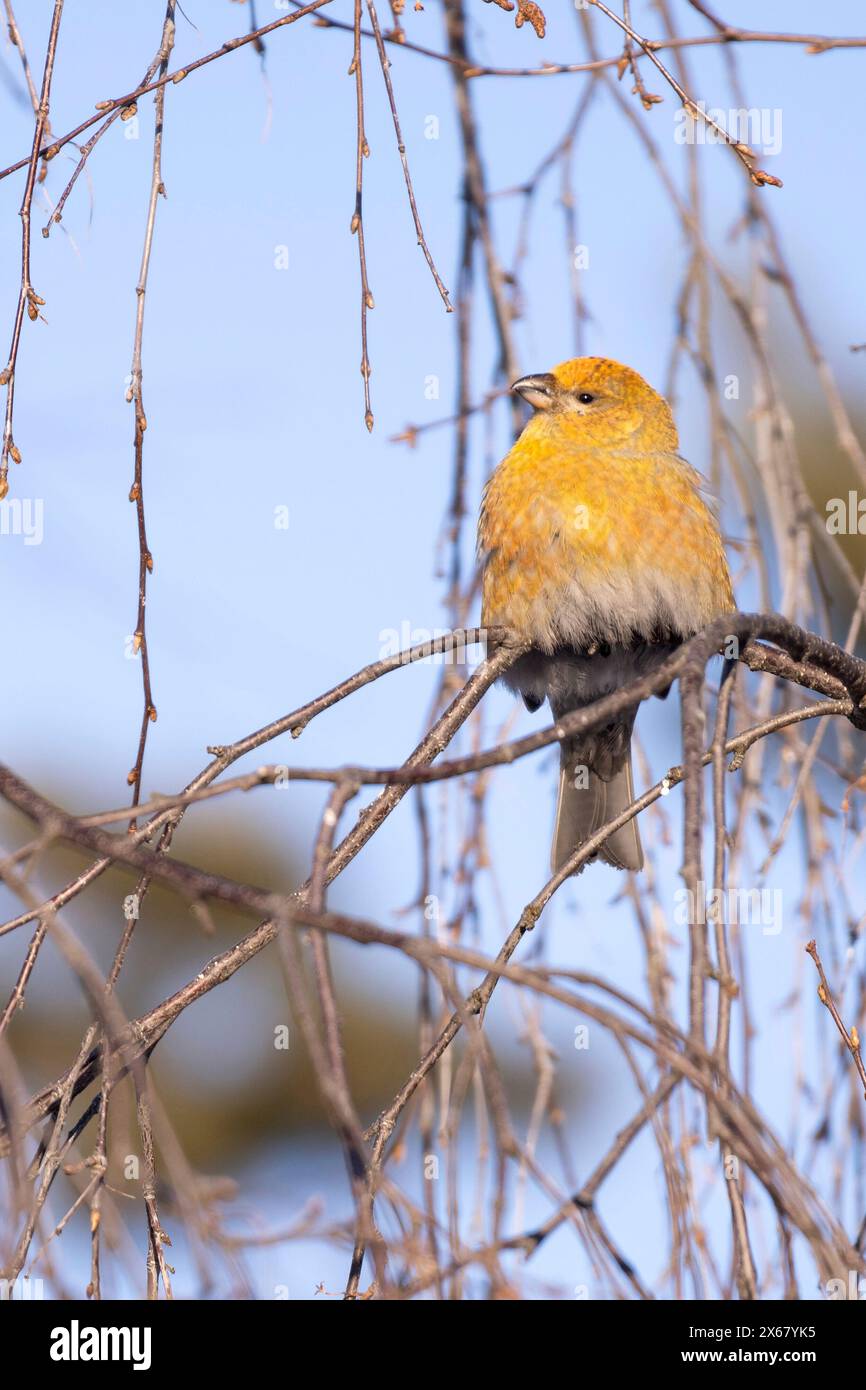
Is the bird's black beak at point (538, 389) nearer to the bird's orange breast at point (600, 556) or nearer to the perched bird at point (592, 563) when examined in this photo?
the perched bird at point (592, 563)

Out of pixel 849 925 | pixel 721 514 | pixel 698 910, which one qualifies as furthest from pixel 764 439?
pixel 698 910

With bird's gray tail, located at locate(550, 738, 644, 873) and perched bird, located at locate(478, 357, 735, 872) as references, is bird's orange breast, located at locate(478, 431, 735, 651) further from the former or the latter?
bird's gray tail, located at locate(550, 738, 644, 873)

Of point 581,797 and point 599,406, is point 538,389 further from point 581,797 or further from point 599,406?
point 581,797

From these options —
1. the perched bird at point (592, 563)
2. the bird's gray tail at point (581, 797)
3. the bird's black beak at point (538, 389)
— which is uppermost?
the bird's black beak at point (538, 389)

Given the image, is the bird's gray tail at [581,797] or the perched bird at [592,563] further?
the bird's gray tail at [581,797]

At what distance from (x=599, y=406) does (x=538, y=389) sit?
201mm

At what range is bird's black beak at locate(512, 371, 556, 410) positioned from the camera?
369cm

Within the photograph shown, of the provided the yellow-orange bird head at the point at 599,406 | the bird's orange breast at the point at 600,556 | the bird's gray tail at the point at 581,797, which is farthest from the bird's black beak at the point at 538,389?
the bird's gray tail at the point at 581,797

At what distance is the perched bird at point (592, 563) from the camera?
3273mm

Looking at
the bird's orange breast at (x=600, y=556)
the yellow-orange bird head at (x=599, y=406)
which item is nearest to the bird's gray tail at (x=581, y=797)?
the bird's orange breast at (x=600, y=556)

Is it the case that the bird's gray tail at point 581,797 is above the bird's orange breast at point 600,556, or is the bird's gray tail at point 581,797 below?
below

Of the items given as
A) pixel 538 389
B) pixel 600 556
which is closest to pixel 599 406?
pixel 538 389

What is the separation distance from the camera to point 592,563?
3.28 meters
